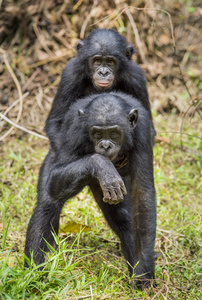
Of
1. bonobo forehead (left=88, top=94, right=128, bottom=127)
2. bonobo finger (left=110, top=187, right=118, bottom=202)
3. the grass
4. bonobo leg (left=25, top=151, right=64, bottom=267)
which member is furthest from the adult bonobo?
bonobo finger (left=110, top=187, right=118, bottom=202)

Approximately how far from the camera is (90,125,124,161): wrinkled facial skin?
5.52 meters

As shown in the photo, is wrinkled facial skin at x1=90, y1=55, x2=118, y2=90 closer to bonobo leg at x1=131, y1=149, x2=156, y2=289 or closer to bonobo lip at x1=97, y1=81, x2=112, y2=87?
bonobo lip at x1=97, y1=81, x2=112, y2=87

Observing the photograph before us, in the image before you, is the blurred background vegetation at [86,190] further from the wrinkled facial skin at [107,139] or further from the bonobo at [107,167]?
the wrinkled facial skin at [107,139]

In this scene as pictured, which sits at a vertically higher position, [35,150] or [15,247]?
[15,247]

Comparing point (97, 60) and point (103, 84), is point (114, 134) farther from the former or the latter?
point (97, 60)

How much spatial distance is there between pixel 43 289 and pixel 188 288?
2.18 metres

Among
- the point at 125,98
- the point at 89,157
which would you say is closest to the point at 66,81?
the point at 125,98

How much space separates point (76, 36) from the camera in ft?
39.1

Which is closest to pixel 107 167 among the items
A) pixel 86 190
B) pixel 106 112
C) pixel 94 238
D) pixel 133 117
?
pixel 106 112

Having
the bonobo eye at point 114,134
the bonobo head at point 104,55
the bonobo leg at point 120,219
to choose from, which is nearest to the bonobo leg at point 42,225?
the bonobo leg at point 120,219

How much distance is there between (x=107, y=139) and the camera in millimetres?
5594

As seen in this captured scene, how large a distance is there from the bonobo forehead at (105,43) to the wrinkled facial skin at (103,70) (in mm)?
100

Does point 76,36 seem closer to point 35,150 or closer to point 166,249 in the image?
point 35,150

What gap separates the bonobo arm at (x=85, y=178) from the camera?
5105mm
